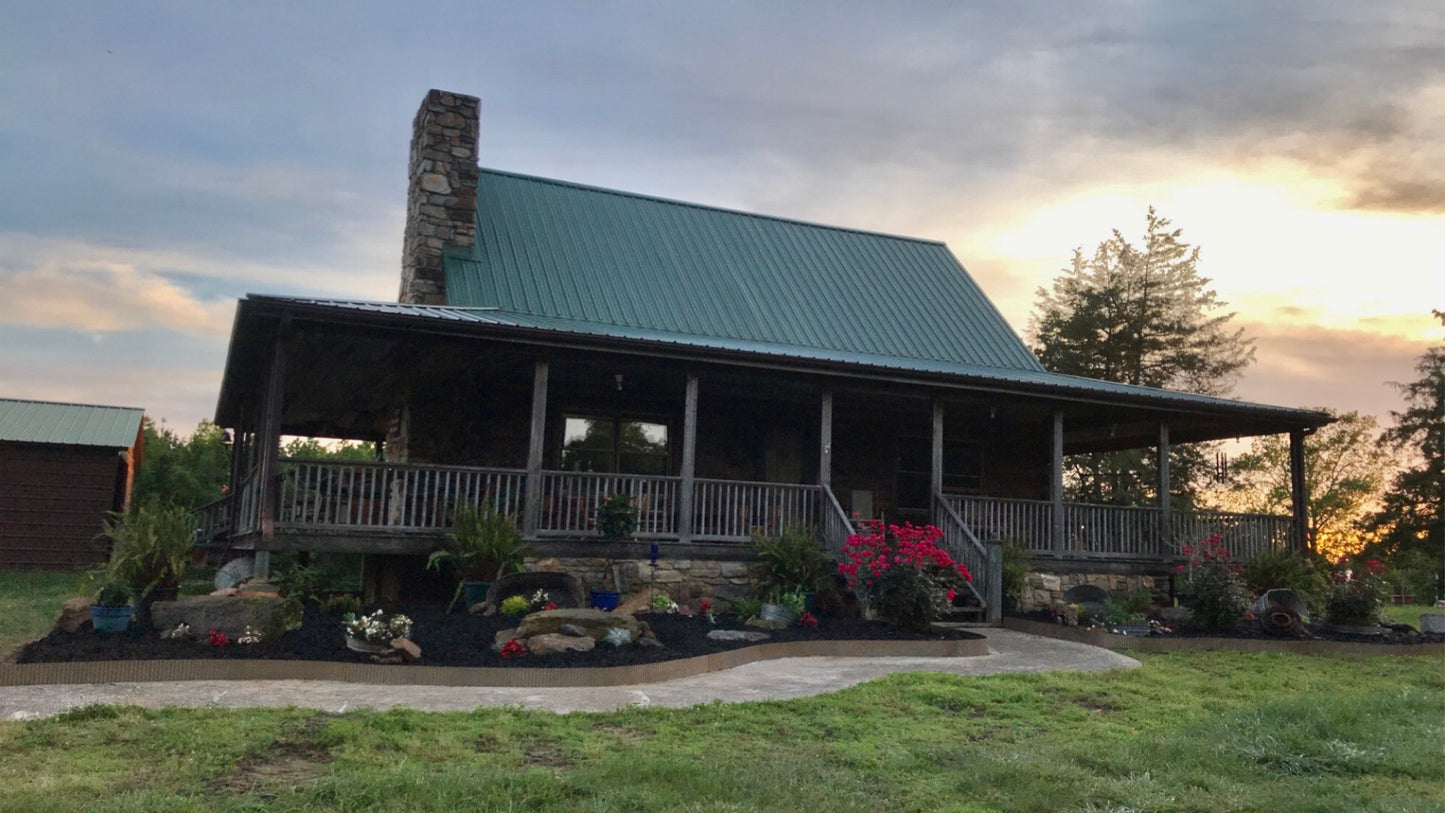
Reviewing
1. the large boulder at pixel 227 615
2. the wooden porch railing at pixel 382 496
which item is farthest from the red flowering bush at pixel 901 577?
the large boulder at pixel 227 615

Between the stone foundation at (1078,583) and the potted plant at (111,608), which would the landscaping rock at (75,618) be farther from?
the stone foundation at (1078,583)

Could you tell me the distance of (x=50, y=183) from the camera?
12531mm

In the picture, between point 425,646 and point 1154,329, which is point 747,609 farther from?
point 1154,329

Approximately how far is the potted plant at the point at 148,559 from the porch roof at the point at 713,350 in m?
2.46

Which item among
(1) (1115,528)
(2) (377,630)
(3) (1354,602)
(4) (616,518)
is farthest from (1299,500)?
(2) (377,630)

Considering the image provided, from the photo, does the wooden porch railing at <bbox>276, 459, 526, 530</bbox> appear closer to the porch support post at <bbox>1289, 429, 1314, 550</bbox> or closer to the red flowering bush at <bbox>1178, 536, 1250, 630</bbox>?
the red flowering bush at <bbox>1178, 536, 1250, 630</bbox>

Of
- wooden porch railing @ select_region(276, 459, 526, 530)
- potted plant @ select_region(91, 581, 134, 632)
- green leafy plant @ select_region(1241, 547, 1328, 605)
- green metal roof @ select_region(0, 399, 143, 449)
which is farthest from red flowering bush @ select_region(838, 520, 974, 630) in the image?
green metal roof @ select_region(0, 399, 143, 449)

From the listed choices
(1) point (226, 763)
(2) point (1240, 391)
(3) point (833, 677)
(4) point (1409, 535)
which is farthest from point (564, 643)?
(4) point (1409, 535)

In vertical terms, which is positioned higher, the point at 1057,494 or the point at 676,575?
the point at 1057,494

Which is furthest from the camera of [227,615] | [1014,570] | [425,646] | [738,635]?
[1014,570]

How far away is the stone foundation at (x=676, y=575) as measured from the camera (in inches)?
497

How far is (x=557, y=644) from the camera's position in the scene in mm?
8930

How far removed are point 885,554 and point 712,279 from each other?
24.9 feet

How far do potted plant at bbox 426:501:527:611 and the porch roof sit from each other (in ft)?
6.70
